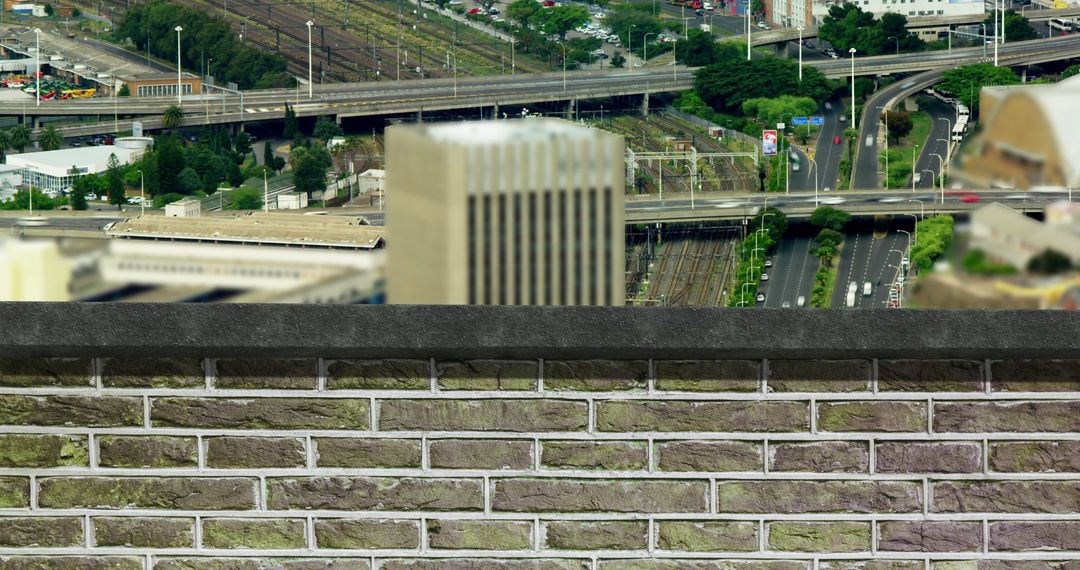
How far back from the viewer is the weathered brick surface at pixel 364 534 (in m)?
2.51

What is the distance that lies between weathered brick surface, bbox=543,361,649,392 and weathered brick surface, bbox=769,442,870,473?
1.08 feet

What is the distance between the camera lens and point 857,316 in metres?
2.38

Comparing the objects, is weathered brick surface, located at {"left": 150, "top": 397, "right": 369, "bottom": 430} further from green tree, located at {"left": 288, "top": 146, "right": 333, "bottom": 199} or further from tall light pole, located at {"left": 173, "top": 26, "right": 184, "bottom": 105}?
tall light pole, located at {"left": 173, "top": 26, "right": 184, "bottom": 105}

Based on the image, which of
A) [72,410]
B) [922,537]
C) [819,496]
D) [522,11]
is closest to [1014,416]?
[922,537]

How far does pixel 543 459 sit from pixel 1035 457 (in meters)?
1.05

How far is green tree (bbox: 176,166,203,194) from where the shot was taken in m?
2.71

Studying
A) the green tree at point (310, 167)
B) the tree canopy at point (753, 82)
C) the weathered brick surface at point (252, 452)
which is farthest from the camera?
the tree canopy at point (753, 82)

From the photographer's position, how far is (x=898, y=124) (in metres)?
3.03

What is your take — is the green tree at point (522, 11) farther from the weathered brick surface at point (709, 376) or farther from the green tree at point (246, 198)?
the weathered brick surface at point (709, 376)

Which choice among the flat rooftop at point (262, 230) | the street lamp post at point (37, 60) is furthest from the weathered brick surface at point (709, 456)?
the street lamp post at point (37, 60)

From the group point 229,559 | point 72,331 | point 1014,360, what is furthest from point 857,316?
point 72,331

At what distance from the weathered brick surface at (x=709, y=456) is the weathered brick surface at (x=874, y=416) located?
0.17 m

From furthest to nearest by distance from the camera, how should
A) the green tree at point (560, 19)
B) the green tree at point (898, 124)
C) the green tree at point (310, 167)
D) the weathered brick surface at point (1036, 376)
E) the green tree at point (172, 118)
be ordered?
the green tree at point (560, 19), the green tree at point (898, 124), the green tree at point (172, 118), the green tree at point (310, 167), the weathered brick surface at point (1036, 376)

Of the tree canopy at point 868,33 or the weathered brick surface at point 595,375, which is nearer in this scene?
the weathered brick surface at point 595,375
